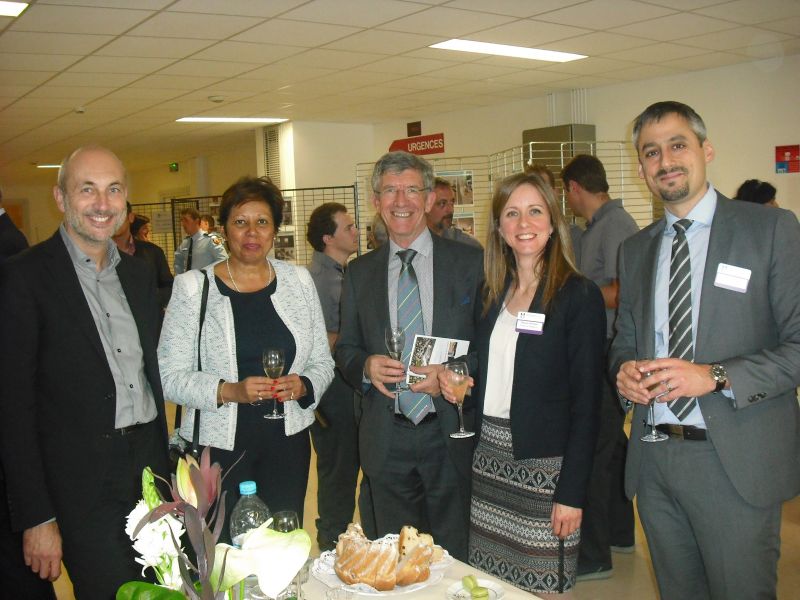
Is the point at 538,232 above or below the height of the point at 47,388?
above

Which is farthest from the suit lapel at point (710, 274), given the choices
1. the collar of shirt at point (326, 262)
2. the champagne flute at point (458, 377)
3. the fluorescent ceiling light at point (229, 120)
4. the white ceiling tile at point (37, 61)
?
the fluorescent ceiling light at point (229, 120)

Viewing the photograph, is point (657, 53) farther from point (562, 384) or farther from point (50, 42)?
point (562, 384)

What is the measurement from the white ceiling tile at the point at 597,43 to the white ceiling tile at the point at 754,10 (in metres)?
0.89

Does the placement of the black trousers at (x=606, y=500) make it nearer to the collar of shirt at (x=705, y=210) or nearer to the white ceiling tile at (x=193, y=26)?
the collar of shirt at (x=705, y=210)

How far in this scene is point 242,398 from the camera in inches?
101

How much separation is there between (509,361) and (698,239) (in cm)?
69

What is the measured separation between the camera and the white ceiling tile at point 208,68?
23.7ft

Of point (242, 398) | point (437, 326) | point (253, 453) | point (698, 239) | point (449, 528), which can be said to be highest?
point (698, 239)

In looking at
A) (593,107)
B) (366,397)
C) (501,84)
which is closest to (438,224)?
(366,397)

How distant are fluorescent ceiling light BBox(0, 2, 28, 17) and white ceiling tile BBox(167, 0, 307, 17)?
976mm

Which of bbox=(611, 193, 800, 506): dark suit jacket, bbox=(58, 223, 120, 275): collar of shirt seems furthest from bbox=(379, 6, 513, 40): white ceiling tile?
bbox=(611, 193, 800, 506): dark suit jacket

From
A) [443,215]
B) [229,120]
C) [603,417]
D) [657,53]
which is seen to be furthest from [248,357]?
[229,120]

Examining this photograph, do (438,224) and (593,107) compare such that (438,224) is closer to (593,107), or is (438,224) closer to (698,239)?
(698,239)

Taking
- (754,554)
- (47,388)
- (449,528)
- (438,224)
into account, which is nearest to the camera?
(754,554)
